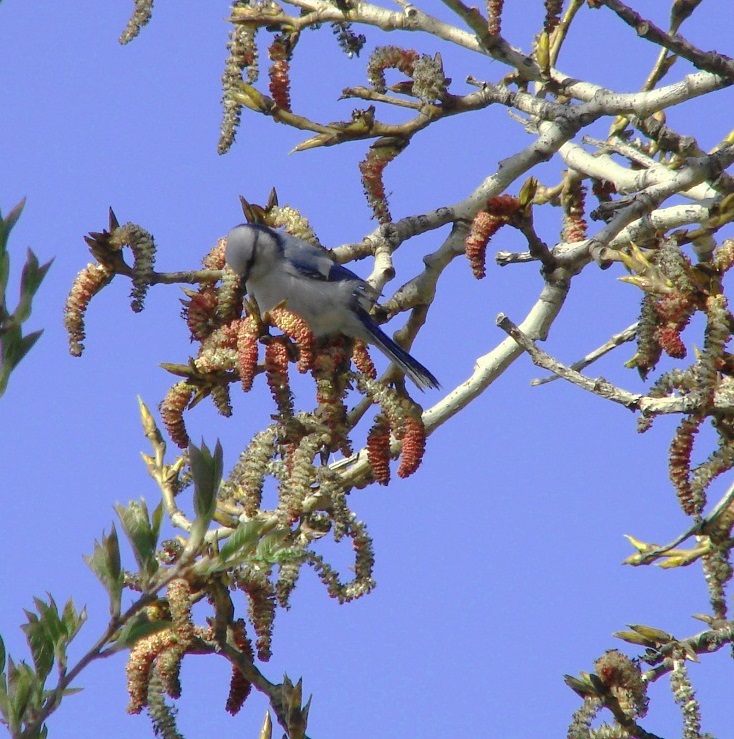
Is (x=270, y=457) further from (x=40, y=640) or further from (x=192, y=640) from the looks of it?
(x=40, y=640)

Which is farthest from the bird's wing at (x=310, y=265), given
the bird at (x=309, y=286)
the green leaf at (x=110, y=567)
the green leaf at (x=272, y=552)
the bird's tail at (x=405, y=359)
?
the green leaf at (x=110, y=567)

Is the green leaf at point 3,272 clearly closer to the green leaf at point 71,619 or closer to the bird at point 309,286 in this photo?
the green leaf at point 71,619

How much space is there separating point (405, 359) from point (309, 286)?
1.24 m

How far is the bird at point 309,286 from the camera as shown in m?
4.39

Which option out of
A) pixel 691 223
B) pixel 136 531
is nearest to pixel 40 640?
pixel 136 531

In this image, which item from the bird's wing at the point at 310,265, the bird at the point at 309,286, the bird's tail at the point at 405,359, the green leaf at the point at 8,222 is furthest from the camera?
the bird's wing at the point at 310,265

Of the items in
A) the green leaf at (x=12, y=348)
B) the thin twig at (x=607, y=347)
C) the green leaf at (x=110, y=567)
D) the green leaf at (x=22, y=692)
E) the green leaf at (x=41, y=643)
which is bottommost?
the green leaf at (x=22, y=692)

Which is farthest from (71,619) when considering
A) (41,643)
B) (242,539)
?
(242,539)

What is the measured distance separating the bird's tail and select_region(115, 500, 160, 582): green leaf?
1786mm

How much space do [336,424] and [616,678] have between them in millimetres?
986

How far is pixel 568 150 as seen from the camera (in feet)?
14.7

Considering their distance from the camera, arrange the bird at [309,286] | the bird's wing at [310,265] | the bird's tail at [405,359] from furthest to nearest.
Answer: the bird's wing at [310,265] < the bird at [309,286] < the bird's tail at [405,359]

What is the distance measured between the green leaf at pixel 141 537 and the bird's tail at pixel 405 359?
70.3 inches

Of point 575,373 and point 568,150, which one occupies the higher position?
point 568,150
